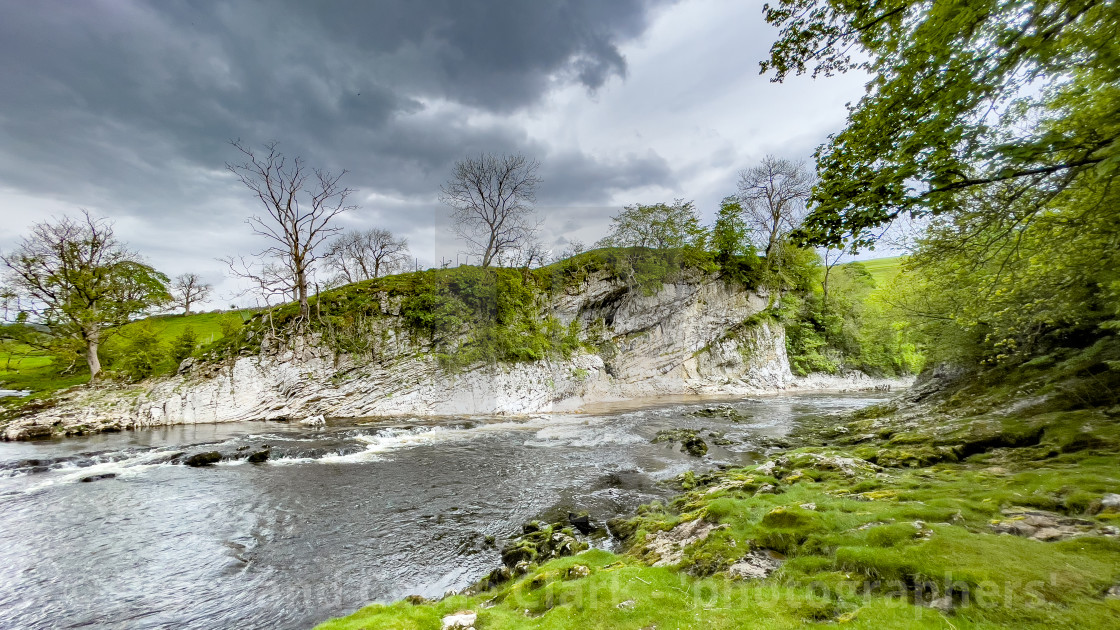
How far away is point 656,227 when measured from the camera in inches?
1500

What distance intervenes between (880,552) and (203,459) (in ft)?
62.6

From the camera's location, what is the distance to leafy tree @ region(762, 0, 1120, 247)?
4195 mm

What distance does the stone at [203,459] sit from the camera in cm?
1380

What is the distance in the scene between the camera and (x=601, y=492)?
10.9 meters

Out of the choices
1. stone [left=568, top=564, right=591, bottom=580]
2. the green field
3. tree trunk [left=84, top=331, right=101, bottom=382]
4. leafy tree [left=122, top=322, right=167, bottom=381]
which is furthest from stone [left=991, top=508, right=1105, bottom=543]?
tree trunk [left=84, top=331, right=101, bottom=382]

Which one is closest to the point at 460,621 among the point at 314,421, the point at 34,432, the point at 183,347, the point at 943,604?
the point at 943,604

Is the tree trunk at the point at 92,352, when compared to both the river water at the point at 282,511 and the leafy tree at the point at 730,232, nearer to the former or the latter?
the river water at the point at 282,511

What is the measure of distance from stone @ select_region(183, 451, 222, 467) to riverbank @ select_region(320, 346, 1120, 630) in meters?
13.2

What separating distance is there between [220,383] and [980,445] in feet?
110

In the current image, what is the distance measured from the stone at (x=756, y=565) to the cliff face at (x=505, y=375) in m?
22.1

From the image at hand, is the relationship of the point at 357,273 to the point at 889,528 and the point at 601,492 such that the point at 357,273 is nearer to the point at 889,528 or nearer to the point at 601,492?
the point at 601,492

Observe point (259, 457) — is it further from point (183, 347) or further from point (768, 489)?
point (183, 347)

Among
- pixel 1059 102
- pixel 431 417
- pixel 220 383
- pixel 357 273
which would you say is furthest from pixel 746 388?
pixel 357 273

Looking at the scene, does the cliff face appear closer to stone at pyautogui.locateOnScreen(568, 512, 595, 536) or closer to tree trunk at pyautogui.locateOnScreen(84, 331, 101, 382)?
tree trunk at pyautogui.locateOnScreen(84, 331, 101, 382)
